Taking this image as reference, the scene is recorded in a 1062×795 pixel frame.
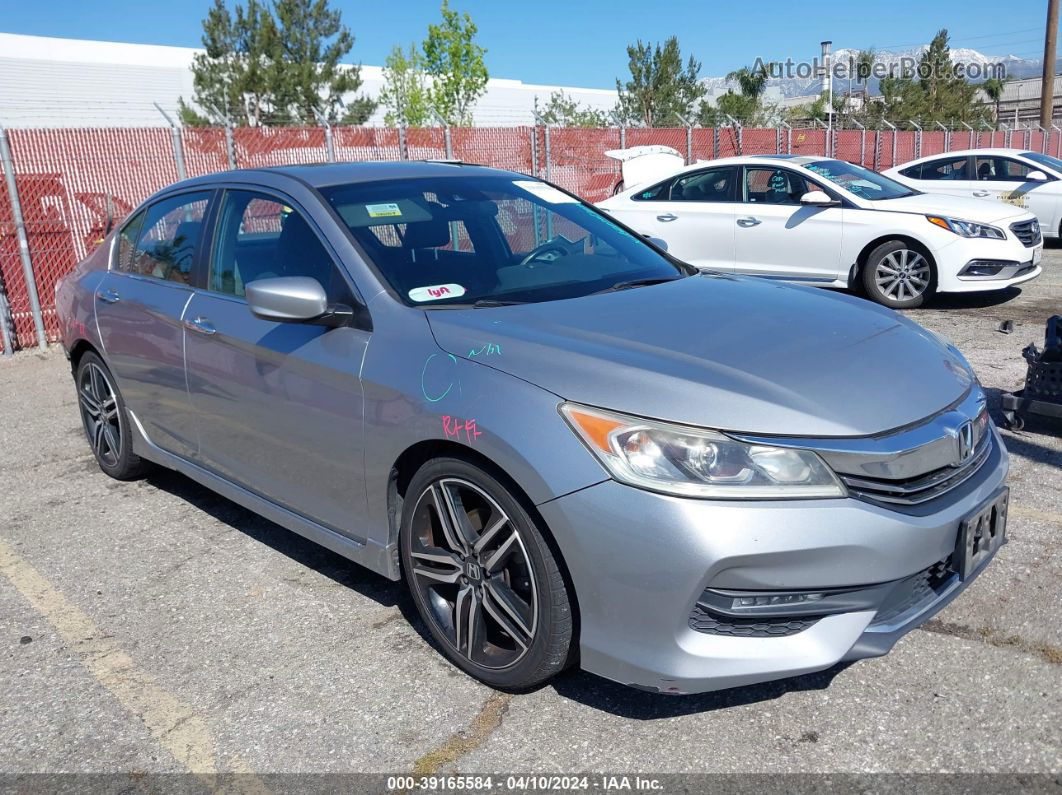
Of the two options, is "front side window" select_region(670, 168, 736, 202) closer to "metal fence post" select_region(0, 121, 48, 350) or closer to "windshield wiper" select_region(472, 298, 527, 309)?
"metal fence post" select_region(0, 121, 48, 350)

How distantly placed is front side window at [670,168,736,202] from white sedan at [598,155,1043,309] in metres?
0.01

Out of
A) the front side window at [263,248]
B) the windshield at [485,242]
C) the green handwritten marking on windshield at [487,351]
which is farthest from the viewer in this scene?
the front side window at [263,248]

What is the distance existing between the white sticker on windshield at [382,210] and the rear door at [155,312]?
1018 millimetres

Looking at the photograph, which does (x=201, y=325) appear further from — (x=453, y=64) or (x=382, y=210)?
(x=453, y=64)

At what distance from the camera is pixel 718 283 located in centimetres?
374

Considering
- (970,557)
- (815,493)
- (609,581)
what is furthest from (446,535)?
(970,557)

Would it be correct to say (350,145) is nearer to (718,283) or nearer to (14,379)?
(14,379)

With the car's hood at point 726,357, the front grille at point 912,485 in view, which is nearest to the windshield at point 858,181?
the car's hood at point 726,357

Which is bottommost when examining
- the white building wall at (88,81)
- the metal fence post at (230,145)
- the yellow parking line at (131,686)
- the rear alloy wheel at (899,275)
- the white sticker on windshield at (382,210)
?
the yellow parking line at (131,686)

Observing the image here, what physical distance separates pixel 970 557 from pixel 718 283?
150 centimetres

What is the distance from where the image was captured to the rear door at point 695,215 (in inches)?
393

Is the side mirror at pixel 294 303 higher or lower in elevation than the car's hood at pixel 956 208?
higher

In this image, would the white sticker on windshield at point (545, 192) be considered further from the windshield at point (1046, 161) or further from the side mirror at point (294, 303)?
the windshield at point (1046, 161)

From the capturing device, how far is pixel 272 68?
32.2 metres
